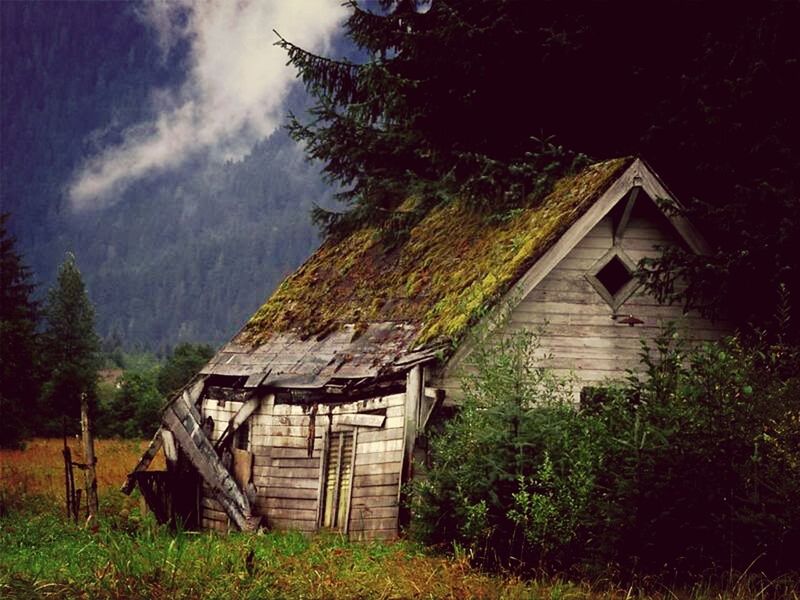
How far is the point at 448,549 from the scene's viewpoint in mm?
12078

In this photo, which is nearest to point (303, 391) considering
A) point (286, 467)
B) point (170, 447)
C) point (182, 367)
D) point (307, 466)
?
point (307, 466)

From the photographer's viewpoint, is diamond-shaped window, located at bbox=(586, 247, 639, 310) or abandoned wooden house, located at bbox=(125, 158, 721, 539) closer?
abandoned wooden house, located at bbox=(125, 158, 721, 539)

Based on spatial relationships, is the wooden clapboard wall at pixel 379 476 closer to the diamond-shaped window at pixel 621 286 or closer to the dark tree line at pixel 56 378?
the diamond-shaped window at pixel 621 286

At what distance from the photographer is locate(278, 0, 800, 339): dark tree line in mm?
14188

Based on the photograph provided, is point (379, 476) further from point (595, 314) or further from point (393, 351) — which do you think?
point (595, 314)

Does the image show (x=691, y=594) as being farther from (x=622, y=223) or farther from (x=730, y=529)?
(x=622, y=223)

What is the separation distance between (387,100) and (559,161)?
4.12 meters

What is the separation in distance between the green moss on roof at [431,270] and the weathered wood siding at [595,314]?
765mm

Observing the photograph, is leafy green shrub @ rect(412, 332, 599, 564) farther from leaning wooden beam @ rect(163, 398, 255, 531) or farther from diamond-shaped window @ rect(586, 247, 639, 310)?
leaning wooden beam @ rect(163, 398, 255, 531)

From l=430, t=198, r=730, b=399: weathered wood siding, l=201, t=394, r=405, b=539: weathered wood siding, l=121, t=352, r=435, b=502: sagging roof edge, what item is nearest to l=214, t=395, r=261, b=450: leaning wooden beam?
l=201, t=394, r=405, b=539: weathered wood siding

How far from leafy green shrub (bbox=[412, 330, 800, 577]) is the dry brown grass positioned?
36.3 feet

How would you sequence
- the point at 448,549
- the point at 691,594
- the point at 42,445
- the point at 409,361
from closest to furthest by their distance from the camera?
1. the point at 691,594
2. the point at 448,549
3. the point at 409,361
4. the point at 42,445

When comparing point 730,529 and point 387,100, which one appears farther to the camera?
point 387,100

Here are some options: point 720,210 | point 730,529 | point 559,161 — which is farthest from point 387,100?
point 730,529
